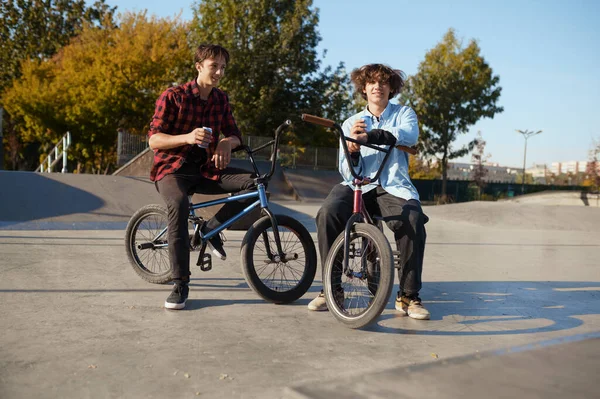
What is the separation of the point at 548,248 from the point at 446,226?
12.4ft

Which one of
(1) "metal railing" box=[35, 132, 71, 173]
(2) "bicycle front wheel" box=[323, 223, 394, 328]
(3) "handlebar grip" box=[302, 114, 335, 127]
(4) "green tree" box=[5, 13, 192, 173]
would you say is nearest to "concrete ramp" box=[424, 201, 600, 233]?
(2) "bicycle front wheel" box=[323, 223, 394, 328]

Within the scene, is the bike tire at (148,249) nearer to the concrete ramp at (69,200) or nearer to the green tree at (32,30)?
the concrete ramp at (69,200)

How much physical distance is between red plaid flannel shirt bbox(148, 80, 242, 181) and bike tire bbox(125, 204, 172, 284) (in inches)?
17.5

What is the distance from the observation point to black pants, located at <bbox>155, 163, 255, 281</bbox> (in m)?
4.39

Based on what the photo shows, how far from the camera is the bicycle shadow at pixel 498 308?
13.2 feet

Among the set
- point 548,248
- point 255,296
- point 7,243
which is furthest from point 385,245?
point 548,248

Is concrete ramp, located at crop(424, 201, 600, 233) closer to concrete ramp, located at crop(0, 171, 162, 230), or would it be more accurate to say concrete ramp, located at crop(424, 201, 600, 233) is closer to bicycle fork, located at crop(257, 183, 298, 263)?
concrete ramp, located at crop(0, 171, 162, 230)

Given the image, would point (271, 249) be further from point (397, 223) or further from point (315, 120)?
point (315, 120)

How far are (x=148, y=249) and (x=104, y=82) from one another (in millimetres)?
32296

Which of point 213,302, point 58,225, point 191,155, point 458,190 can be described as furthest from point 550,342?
point 458,190

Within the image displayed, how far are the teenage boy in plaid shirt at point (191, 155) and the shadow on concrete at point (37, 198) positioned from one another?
585cm

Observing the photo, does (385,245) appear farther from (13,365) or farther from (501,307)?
(13,365)

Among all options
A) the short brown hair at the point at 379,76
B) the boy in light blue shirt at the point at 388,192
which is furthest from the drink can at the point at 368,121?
the short brown hair at the point at 379,76

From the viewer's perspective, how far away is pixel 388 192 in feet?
14.3
